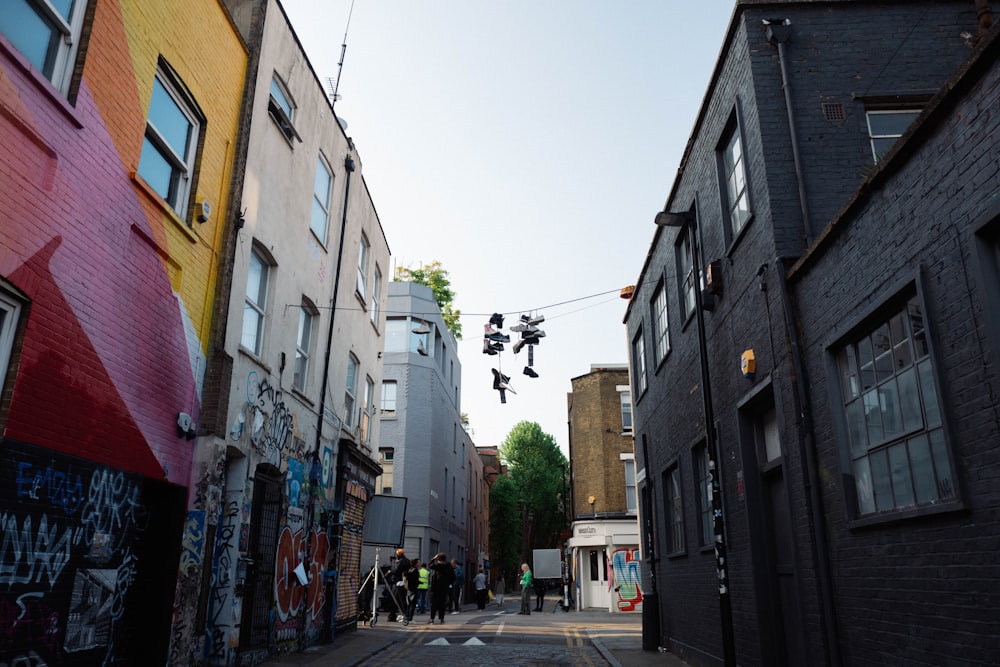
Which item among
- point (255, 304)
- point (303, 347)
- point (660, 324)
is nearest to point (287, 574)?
point (303, 347)

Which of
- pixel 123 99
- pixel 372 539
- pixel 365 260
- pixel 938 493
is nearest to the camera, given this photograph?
pixel 938 493

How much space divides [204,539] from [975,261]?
8306 millimetres

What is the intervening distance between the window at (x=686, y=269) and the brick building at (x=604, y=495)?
18386 mm

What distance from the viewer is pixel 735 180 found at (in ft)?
30.6

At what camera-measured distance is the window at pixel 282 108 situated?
37.6ft

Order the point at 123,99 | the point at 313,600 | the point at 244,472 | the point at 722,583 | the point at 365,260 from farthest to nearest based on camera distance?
the point at 365,260 < the point at 313,600 < the point at 244,472 < the point at 722,583 < the point at 123,99

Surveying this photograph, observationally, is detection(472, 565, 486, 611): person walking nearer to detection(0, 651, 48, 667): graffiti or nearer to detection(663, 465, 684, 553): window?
detection(663, 465, 684, 553): window

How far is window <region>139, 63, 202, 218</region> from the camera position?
26.6 ft

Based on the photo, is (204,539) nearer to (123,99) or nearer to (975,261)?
(123,99)

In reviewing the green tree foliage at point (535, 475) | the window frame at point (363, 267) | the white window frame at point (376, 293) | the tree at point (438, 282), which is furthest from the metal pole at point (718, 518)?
the green tree foliage at point (535, 475)

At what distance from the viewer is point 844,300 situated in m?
6.13

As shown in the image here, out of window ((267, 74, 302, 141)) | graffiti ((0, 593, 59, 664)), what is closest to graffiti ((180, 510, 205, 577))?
graffiti ((0, 593, 59, 664))

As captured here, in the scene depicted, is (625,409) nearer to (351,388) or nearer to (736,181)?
(351,388)

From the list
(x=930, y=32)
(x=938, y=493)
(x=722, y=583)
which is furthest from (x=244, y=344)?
(x=930, y=32)
